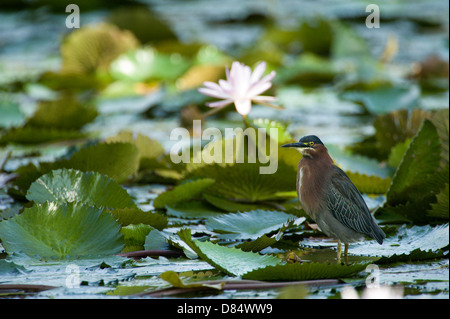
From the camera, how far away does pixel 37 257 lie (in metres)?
1.79

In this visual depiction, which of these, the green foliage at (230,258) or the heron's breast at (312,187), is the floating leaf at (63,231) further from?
the heron's breast at (312,187)

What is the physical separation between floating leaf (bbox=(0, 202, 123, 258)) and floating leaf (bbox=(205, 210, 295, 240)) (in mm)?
306

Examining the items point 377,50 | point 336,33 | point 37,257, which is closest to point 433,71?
point 336,33

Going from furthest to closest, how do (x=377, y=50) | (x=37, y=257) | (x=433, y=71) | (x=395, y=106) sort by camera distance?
(x=377, y=50) < (x=433, y=71) < (x=395, y=106) < (x=37, y=257)

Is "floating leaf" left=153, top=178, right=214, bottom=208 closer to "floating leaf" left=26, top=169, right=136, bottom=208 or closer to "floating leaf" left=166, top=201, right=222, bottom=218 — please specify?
"floating leaf" left=166, top=201, right=222, bottom=218

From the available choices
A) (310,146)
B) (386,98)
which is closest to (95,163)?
(310,146)

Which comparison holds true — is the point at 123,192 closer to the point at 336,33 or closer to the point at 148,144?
the point at 148,144

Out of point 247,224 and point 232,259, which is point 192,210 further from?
point 232,259

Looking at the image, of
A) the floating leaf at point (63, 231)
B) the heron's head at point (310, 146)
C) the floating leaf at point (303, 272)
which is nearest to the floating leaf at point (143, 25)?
the floating leaf at point (63, 231)

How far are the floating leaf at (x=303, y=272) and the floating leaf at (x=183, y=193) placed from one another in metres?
0.59

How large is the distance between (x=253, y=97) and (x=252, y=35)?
5002mm

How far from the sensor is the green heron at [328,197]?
173 centimetres

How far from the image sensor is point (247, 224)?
6.58ft

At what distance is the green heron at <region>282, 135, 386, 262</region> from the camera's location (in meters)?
1.73
